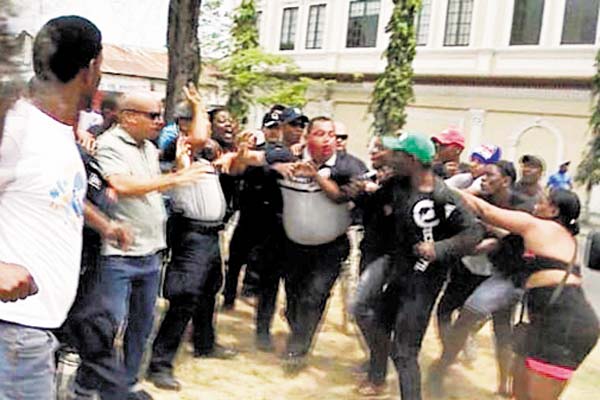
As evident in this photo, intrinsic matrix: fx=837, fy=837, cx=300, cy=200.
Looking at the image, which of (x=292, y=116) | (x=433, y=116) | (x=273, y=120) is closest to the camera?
(x=292, y=116)

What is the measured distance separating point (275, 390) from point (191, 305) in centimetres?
73

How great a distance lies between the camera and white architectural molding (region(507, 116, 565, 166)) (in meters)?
21.6

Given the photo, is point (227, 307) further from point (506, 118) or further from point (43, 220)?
point (506, 118)

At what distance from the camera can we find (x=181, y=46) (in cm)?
719

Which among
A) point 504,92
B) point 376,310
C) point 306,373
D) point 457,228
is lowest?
point 306,373

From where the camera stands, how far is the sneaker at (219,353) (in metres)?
5.41

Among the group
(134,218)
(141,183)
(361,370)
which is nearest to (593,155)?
(361,370)

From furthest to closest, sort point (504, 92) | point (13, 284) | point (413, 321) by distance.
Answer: point (504, 92), point (413, 321), point (13, 284)

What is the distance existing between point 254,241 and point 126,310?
2369 mm

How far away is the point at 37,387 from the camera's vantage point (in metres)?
2.39

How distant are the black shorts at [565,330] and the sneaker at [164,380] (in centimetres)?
200

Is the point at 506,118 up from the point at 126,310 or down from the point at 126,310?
up

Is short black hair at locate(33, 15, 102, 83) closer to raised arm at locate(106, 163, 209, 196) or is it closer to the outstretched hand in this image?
the outstretched hand

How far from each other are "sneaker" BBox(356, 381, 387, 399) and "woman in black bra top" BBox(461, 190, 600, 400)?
1.13 metres
